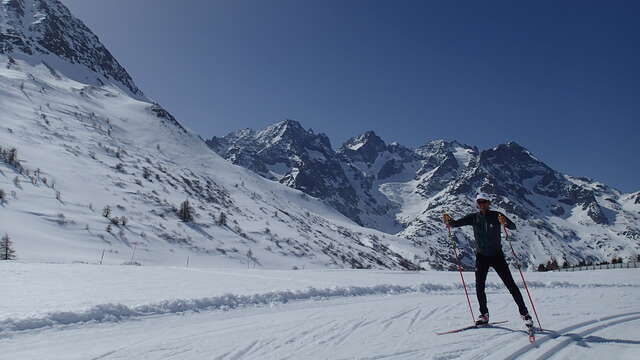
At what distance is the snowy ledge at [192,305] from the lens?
6.07m

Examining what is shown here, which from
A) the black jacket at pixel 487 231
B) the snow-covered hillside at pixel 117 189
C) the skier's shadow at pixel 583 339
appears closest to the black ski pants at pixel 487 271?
the black jacket at pixel 487 231

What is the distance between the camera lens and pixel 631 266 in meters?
29.8

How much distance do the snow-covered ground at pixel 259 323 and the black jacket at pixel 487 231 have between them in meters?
1.38

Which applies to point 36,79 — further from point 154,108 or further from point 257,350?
point 257,350

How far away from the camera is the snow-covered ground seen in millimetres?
5242

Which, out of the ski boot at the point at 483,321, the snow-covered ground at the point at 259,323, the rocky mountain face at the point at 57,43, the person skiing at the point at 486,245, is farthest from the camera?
the rocky mountain face at the point at 57,43

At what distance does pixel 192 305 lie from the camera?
8.20 m

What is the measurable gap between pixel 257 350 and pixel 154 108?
9736 cm

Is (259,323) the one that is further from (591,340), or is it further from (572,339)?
(591,340)

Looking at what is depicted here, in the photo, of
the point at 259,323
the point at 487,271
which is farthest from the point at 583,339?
the point at 259,323

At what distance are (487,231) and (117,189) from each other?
137 feet

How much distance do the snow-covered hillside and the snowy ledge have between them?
17469 mm

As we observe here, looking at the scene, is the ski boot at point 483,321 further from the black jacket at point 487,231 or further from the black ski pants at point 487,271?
the black jacket at point 487,231

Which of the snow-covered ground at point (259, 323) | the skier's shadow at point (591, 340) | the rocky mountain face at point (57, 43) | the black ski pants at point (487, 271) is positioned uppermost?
the rocky mountain face at point (57, 43)
